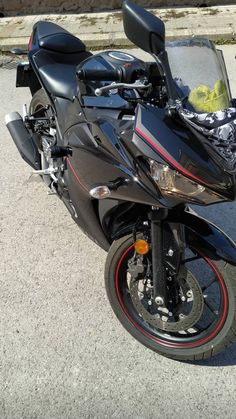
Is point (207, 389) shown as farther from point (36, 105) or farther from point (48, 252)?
point (36, 105)

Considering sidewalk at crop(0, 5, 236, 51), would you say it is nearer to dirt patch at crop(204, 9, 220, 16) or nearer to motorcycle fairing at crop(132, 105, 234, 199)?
dirt patch at crop(204, 9, 220, 16)

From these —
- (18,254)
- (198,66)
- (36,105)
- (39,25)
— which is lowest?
(18,254)

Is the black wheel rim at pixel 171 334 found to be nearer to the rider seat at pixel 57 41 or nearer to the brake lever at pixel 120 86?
the brake lever at pixel 120 86

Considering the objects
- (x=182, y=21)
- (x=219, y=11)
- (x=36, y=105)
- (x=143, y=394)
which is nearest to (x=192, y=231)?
(x=143, y=394)

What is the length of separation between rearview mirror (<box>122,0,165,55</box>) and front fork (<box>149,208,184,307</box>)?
2.12ft

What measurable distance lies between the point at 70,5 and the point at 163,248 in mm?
6360

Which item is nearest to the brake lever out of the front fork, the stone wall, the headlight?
the headlight

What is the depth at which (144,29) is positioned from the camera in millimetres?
1425

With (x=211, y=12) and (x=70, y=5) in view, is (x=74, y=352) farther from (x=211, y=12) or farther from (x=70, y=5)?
(x=70, y=5)

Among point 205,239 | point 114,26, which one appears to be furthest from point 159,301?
point 114,26

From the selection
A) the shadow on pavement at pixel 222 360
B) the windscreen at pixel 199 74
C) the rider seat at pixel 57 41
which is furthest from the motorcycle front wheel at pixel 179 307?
the rider seat at pixel 57 41

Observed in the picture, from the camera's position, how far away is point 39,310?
8.06 feet

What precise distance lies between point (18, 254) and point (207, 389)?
4.77 feet

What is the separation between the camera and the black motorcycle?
5.07 feet
